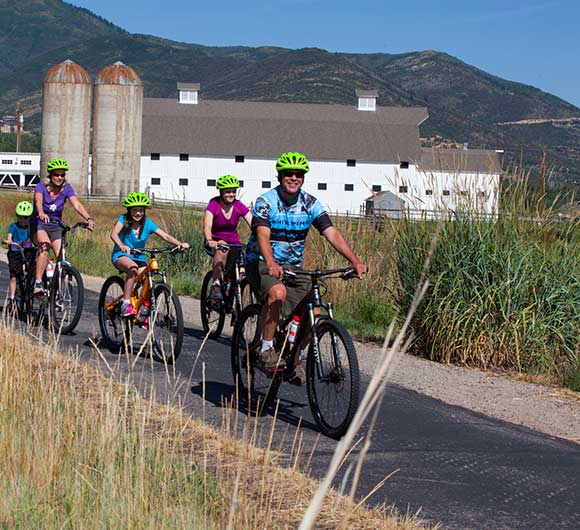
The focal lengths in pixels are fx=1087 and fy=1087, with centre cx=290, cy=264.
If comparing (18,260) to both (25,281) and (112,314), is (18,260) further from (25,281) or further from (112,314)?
(112,314)

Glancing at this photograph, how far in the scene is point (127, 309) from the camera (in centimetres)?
1081

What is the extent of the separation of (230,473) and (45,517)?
1742 millimetres

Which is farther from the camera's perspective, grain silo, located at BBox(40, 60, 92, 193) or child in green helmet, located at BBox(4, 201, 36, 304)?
grain silo, located at BBox(40, 60, 92, 193)

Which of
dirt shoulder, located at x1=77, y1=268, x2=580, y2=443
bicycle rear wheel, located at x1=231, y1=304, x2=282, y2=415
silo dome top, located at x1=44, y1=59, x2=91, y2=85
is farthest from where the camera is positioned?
silo dome top, located at x1=44, y1=59, x2=91, y2=85

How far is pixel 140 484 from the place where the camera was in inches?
180

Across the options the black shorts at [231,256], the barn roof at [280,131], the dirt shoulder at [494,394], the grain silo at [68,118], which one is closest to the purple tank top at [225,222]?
the black shorts at [231,256]

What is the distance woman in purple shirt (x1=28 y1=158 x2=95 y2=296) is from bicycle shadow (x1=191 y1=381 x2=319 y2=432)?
3.75 metres

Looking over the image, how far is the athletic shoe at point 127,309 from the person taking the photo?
10.8 m

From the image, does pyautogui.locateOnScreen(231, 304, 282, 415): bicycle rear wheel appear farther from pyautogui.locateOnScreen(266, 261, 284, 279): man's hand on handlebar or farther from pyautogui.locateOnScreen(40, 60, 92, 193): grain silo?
pyautogui.locateOnScreen(40, 60, 92, 193): grain silo

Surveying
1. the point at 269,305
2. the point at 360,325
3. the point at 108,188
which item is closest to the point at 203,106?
the point at 108,188

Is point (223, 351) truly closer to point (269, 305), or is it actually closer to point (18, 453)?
point (269, 305)

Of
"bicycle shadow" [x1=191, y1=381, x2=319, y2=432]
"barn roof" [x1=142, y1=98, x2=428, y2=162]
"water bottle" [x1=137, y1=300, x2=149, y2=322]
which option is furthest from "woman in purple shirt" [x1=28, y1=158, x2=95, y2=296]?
"barn roof" [x1=142, y1=98, x2=428, y2=162]

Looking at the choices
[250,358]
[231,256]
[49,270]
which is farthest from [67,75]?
[250,358]

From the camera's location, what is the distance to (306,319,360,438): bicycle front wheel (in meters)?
7.36
